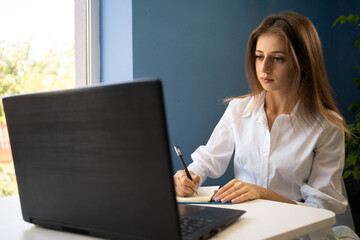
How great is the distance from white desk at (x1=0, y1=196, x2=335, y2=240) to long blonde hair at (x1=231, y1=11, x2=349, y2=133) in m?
0.70

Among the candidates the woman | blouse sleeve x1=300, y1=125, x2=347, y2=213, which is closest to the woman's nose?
the woman

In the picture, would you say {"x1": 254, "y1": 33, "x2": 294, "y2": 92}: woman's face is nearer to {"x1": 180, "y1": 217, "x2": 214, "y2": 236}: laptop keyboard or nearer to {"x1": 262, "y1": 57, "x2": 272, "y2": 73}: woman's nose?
{"x1": 262, "y1": 57, "x2": 272, "y2": 73}: woman's nose

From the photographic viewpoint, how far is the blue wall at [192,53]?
6.74 ft

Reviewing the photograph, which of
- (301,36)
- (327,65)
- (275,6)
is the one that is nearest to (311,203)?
(301,36)

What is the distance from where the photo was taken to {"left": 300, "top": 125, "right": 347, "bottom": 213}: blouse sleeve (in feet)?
4.85

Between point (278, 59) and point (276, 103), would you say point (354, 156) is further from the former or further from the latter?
point (278, 59)

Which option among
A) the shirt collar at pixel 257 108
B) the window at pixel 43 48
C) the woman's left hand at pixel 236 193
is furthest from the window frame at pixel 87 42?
the woman's left hand at pixel 236 193

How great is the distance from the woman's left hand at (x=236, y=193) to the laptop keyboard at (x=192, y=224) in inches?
12.5

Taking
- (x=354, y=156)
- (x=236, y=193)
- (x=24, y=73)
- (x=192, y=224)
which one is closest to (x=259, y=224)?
(x=192, y=224)

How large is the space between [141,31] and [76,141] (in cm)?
137

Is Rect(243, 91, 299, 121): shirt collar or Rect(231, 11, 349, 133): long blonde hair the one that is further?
Rect(243, 91, 299, 121): shirt collar

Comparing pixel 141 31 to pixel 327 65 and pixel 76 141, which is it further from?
pixel 327 65

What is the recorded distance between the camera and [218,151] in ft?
6.19

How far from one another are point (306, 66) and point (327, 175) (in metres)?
0.47
